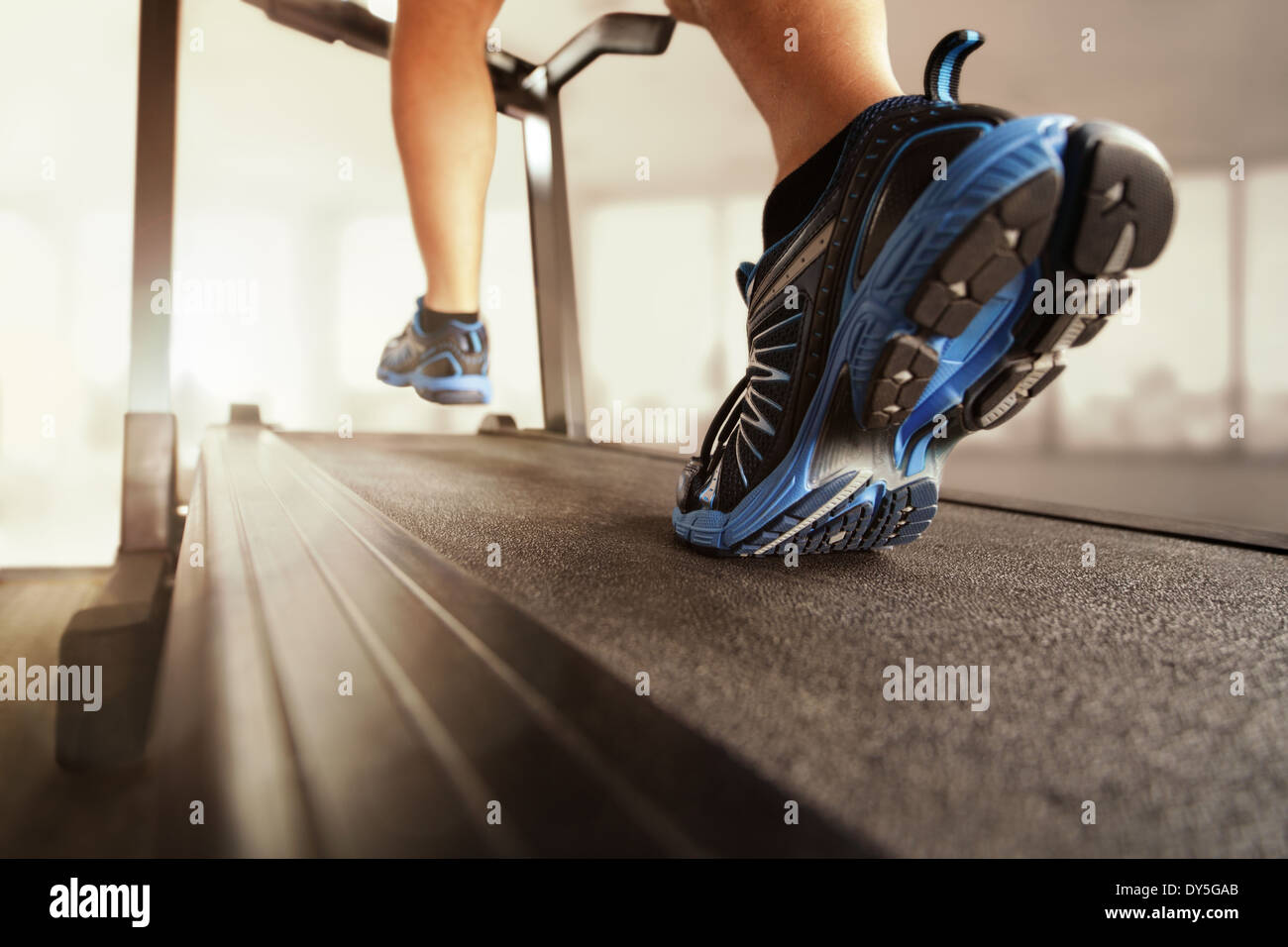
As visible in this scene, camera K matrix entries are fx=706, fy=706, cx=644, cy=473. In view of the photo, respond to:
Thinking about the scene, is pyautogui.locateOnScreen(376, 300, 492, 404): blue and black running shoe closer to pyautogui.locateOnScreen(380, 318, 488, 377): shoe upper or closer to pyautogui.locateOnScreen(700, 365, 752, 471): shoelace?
pyautogui.locateOnScreen(380, 318, 488, 377): shoe upper

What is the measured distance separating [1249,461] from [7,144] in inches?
354

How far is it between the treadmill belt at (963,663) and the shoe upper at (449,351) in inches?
27.6

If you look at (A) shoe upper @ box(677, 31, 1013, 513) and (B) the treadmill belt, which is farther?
(A) shoe upper @ box(677, 31, 1013, 513)

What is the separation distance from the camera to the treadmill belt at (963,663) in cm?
25

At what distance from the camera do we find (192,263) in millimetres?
4832

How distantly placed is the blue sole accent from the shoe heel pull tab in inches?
5.0

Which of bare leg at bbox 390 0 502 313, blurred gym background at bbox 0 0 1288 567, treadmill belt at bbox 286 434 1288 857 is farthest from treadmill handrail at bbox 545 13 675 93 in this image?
treadmill belt at bbox 286 434 1288 857

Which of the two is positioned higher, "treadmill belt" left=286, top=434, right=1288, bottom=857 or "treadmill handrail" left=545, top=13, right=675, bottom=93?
"treadmill handrail" left=545, top=13, right=675, bottom=93

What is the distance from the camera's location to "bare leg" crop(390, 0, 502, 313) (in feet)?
4.13

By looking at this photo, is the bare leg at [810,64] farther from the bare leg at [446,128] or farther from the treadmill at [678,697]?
the bare leg at [446,128]

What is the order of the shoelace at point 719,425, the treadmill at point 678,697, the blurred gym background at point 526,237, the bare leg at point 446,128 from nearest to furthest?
the treadmill at point 678,697 < the shoelace at point 719,425 < the bare leg at point 446,128 < the blurred gym background at point 526,237

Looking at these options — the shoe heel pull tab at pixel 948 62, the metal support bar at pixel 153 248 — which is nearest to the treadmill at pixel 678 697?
the shoe heel pull tab at pixel 948 62

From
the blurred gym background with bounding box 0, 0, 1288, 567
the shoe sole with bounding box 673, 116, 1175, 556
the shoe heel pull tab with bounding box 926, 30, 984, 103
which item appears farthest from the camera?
the blurred gym background with bounding box 0, 0, 1288, 567
